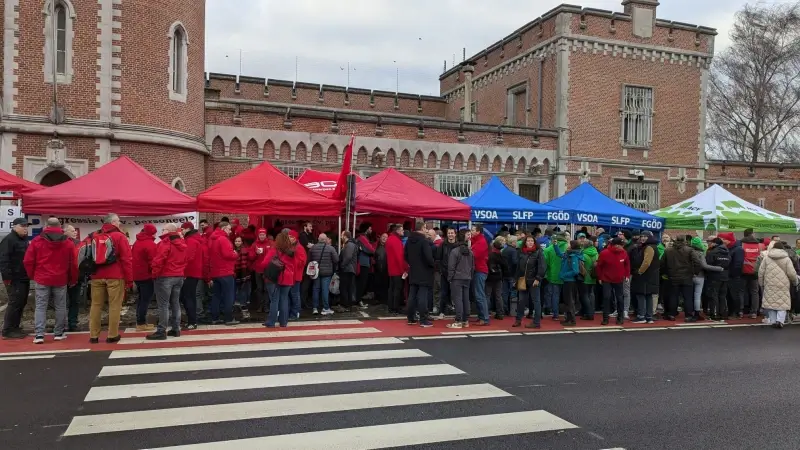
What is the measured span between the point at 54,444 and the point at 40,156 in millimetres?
12276

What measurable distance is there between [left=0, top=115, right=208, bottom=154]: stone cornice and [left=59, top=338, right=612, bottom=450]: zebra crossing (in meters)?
8.97

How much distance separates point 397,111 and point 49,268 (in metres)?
21.1

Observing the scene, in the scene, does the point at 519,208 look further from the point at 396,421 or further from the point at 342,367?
the point at 396,421

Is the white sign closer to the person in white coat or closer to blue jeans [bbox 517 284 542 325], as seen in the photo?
blue jeans [bbox 517 284 542 325]

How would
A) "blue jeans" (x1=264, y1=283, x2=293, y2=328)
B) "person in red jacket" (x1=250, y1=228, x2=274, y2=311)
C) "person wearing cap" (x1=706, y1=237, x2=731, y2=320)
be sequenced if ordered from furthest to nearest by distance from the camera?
"person wearing cap" (x1=706, y1=237, x2=731, y2=320)
"person in red jacket" (x1=250, y1=228, x2=274, y2=311)
"blue jeans" (x1=264, y1=283, x2=293, y2=328)

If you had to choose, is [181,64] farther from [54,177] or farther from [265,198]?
[265,198]

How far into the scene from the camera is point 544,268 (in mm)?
11133

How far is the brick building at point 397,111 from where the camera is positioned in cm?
1505

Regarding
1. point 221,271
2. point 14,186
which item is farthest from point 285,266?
point 14,186

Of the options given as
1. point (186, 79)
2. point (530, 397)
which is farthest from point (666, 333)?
point (186, 79)

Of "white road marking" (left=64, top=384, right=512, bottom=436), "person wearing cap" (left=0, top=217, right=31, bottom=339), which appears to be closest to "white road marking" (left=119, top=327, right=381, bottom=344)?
"person wearing cap" (left=0, top=217, right=31, bottom=339)

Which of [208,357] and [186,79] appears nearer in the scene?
[208,357]

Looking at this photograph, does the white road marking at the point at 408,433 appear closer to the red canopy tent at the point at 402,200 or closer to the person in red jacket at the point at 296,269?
the person in red jacket at the point at 296,269

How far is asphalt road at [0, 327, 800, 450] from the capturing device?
5.21 m
